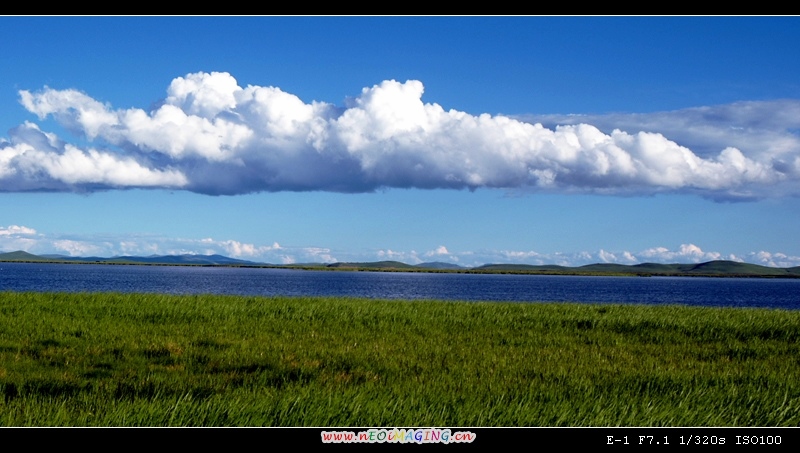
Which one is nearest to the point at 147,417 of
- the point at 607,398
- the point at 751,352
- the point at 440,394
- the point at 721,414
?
the point at 440,394

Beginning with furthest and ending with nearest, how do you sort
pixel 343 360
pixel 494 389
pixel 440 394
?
pixel 343 360
pixel 494 389
pixel 440 394

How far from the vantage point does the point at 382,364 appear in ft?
52.3

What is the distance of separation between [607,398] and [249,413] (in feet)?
20.5

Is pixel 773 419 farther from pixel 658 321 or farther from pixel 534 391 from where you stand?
pixel 658 321

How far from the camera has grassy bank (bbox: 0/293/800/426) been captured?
31.9 feet

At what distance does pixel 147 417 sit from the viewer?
893 cm

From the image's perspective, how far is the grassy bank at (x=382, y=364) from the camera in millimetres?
9727
